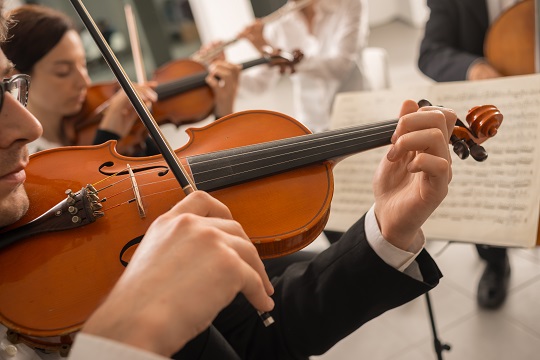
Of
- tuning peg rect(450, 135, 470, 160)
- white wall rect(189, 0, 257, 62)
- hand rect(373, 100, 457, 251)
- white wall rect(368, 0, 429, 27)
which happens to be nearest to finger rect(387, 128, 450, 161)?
hand rect(373, 100, 457, 251)

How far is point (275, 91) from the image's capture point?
13.6 ft

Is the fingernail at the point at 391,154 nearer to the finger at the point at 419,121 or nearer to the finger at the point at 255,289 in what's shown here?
Result: the finger at the point at 419,121

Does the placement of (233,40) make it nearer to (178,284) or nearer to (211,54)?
(211,54)

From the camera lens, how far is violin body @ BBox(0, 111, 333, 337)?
25.3 inches

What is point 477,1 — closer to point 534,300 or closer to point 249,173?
point 534,300

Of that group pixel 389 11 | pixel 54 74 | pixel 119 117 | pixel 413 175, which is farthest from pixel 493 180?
pixel 389 11

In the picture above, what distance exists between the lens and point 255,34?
2.28 metres

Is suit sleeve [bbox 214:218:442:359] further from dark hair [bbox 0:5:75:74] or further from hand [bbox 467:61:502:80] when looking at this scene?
dark hair [bbox 0:5:75:74]

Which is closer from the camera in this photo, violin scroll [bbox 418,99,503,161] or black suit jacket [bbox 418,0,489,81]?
violin scroll [bbox 418,99,503,161]

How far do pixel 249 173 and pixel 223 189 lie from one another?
5cm

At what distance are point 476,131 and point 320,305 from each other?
0.41 meters

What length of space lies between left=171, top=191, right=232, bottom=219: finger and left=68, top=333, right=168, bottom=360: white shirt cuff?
0.15 metres

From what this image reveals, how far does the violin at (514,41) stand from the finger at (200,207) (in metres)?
1.25

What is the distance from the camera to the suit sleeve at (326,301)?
0.77 metres
